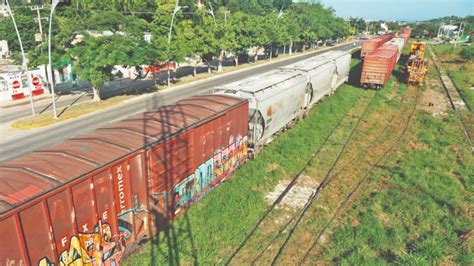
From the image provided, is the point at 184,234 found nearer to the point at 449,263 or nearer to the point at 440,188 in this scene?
the point at 449,263

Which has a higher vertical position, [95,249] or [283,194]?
[95,249]

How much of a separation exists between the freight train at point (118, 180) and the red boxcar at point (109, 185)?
3 cm

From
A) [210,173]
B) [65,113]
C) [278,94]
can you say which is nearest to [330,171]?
[278,94]

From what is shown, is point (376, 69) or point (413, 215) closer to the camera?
point (413, 215)

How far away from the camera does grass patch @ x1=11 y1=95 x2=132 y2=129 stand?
26.2 metres

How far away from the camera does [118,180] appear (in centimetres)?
990

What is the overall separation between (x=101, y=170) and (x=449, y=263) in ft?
39.7

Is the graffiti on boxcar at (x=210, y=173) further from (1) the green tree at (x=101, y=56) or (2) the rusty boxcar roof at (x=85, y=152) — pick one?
(1) the green tree at (x=101, y=56)

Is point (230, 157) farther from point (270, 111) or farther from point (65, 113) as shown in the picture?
point (65, 113)

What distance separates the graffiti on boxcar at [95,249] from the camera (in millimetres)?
8609

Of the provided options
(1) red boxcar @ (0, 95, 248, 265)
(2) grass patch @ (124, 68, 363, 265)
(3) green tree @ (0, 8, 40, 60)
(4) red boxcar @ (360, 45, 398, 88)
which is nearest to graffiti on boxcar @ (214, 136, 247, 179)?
(1) red boxcar @ (0, 95, 248, 265)

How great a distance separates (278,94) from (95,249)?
13.7m

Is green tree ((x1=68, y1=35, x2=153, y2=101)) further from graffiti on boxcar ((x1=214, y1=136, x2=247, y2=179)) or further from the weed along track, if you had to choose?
the weed along track

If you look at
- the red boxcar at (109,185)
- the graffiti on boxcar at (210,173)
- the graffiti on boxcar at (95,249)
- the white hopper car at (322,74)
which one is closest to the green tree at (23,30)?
the white hopper car at (322,74)
